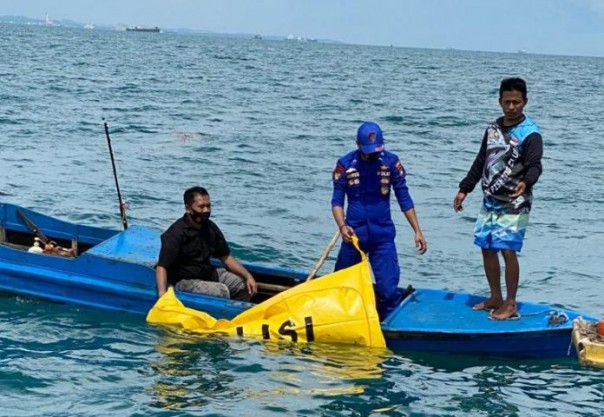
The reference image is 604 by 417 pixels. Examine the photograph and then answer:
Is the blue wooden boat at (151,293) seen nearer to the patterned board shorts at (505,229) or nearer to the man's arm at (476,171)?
the patterned board shorts at (505,229)

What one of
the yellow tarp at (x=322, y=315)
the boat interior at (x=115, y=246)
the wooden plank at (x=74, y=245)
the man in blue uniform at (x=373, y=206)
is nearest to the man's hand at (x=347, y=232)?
the man in blue uniform at (x=373, y=206)

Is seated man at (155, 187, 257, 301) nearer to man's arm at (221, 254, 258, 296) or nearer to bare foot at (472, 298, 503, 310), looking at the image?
man's arm at (221, 254, 258, 296)

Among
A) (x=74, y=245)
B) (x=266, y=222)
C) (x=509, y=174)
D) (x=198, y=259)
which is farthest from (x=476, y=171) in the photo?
(x=266, y=222)

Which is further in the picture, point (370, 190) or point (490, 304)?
point (490, 304)

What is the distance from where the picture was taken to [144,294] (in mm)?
9289

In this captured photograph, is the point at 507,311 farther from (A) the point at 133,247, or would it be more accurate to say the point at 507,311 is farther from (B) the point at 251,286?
(A) the point at 133,247

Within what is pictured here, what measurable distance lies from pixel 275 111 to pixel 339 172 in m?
27.0

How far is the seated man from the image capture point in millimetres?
9039

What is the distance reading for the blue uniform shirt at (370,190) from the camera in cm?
853

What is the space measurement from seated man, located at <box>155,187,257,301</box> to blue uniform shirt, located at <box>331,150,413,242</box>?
4.62 ft

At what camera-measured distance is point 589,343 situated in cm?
749

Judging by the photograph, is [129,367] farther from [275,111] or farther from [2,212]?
[275,111]

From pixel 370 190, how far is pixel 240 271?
1756mm

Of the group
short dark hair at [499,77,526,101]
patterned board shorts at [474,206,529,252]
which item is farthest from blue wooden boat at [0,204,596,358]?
short dark hair at [499,77,526,101]
